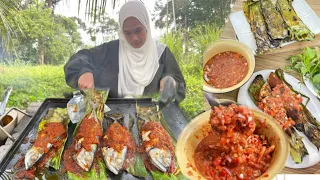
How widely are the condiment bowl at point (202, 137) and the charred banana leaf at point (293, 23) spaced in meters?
0.82

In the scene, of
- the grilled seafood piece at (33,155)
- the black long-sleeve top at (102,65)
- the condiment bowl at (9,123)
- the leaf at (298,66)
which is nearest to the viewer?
the grilled seafood piece at (33,155)

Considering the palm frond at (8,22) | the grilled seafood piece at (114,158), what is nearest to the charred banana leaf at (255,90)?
the grilled seafood piece at (114,158)

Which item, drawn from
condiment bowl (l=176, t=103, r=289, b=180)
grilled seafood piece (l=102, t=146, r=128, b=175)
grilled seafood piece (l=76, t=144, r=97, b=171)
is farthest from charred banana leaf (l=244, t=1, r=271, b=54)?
grilled seafood piece (l=76, t=144, r=97, b=171)

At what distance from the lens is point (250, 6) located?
2518 millimetres

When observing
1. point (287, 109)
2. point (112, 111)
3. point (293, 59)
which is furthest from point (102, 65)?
point (293, 59)

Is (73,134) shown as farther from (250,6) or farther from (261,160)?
(250,6)

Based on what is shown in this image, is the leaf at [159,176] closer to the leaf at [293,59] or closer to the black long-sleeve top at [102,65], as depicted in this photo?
the black long-sleeve top at [102,65]

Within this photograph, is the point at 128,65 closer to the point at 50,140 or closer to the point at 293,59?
the point at 50,140

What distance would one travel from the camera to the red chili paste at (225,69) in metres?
2.29

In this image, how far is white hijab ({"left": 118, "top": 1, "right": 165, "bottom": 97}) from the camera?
70.7 inches

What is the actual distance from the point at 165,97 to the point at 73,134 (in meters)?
0.52

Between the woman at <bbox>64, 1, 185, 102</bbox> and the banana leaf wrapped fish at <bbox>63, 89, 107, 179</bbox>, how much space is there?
0.08 meters

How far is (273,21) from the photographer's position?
254 centimetres

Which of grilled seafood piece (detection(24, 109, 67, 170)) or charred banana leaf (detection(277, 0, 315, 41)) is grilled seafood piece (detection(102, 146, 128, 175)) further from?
charred banana leaf (detection(277, 0, 315, 41))
